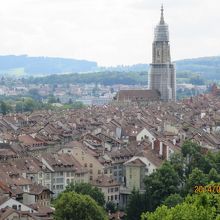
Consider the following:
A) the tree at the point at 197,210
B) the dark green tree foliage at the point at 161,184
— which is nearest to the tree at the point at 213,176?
the dark green tree foliage at the point at 161,184

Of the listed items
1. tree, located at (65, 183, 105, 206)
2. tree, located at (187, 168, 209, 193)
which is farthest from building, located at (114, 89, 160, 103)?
tree, located at (65, 183, 105, 206)

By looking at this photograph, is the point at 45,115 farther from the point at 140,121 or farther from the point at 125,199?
the point at 125,199

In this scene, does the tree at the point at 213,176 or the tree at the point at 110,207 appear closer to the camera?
the tree at the point at 213,176

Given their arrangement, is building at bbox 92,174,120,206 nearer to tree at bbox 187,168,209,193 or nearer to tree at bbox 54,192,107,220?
tree at bbox 187,168,209,193

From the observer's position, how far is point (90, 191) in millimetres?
73250

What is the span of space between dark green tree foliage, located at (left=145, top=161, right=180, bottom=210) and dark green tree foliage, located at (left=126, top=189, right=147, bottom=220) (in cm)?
88

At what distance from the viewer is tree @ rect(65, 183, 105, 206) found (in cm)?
7291

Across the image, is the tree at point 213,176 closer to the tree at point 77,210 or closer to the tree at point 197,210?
the tree at point 77,210

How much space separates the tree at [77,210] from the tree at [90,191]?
9180 millimetres

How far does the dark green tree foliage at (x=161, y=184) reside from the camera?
2985 inches

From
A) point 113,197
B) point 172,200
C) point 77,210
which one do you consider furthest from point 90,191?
point 77,210

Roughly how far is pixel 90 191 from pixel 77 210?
1065cm

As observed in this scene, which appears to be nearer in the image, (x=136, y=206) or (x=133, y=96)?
(x=136, y=206)

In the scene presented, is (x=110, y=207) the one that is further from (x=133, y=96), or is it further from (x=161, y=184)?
(x=133, y=96)
